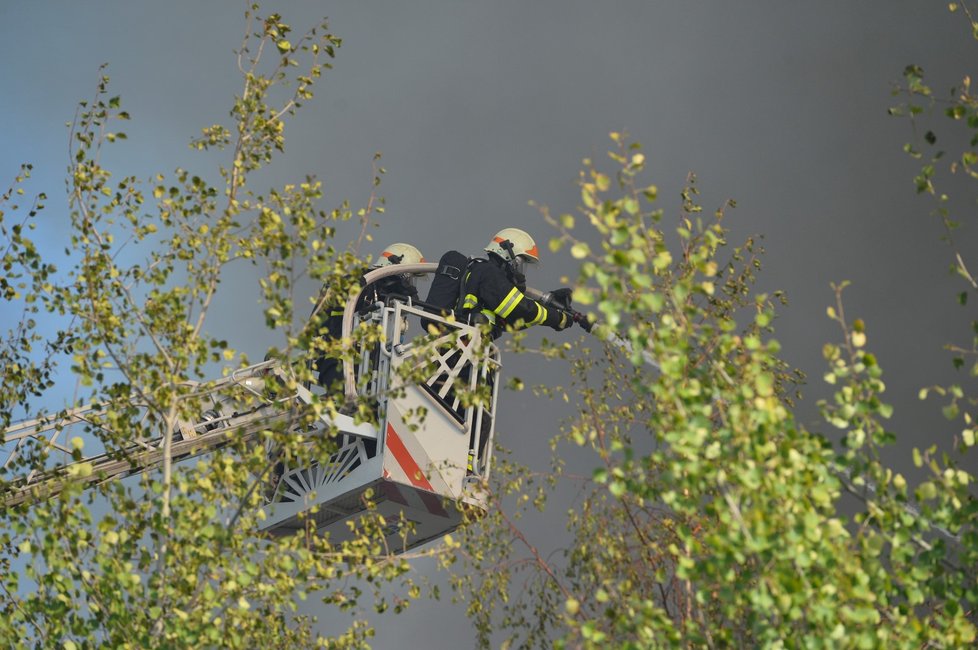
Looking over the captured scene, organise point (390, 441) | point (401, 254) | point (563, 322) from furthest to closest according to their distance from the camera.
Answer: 1. point (401, 254)
2. point (563, 322)
3. point (390, 441)

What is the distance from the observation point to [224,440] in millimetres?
16391

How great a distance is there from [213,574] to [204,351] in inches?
68.7

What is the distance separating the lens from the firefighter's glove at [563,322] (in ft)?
62.2

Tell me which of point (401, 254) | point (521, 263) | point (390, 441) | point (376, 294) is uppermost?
point (401, 254)

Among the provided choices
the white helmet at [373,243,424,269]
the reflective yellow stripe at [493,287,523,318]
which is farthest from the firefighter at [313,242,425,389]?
the reflective yellow stripe at [493,287,523,318]

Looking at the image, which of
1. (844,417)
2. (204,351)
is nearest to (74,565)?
(204,351)

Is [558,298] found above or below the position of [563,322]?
above

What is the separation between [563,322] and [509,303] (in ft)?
3.79

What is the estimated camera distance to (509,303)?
18172 millimetres

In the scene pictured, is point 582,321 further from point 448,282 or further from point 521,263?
point 448,282

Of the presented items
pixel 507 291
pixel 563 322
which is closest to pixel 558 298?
pixel 563 322

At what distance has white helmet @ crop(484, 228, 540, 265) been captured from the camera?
63.9ft

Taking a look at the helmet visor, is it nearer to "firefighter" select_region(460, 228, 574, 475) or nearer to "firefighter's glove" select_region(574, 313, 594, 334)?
"firefighter" select_region(460, 228, 574, 475)

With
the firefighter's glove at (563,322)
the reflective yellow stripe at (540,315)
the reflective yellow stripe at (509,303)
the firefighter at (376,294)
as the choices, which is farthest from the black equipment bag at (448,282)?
the firefighter's glove at (563,322)
